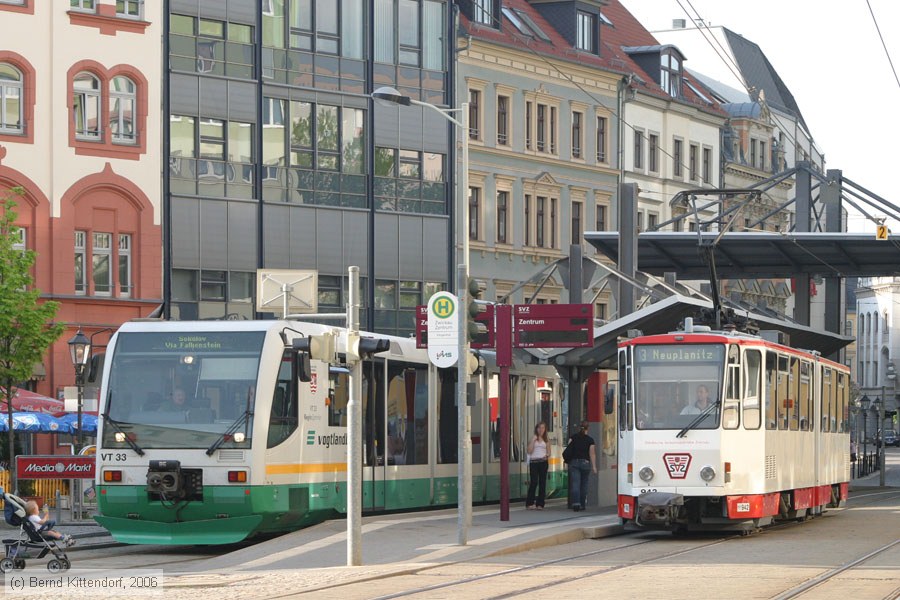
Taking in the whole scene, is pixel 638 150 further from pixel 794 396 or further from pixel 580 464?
pixel 794 396

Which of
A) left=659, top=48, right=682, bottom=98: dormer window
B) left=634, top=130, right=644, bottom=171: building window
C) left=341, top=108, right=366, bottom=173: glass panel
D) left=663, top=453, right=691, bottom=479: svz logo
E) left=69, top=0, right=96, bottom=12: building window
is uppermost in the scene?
left=659, top=48, right=682, bottom=98: dormer window

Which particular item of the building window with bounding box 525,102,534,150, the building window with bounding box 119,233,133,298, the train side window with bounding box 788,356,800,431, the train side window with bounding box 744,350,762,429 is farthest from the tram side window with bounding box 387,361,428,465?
the building window with bounding box 525,102,534,150

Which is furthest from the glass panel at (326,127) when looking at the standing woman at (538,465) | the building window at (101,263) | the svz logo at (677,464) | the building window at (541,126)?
the svz logo at (677,464)

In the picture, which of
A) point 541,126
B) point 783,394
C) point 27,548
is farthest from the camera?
point 541,126

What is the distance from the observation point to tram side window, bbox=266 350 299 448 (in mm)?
23219

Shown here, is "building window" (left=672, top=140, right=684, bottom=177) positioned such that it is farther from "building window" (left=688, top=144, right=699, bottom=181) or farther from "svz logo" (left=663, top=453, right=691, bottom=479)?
"svz logo" (left=663, top=453, right=691, bottom=479)

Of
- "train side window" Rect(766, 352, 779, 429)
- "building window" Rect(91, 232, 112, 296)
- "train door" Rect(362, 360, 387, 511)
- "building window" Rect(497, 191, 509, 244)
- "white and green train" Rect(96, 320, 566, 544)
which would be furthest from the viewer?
"building window" Rect(497, 191, 509, 244)

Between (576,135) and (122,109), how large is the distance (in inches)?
820

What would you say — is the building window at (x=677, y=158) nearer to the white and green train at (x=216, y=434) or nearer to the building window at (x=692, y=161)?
the building window at (x=692, y=161)

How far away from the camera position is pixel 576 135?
203 feet

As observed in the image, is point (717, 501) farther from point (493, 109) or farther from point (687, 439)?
point (493, 109)

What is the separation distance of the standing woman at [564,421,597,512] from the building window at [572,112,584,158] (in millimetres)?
31952

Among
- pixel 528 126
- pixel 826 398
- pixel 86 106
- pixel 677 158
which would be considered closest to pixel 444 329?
pixel 826 398

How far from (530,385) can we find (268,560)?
44.3ft
